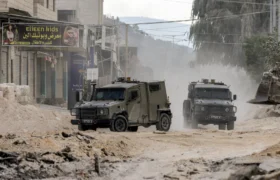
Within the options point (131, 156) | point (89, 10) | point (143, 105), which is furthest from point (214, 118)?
point (89, 10)

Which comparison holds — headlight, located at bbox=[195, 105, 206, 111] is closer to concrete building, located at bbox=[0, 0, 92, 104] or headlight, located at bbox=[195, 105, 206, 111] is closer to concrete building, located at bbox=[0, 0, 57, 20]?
concrete building, located at bbox=[0, 0, 92, 104]

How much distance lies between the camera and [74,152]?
1466cm

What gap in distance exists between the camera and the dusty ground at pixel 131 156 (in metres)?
12.6

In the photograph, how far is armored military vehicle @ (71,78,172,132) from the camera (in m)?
21.4

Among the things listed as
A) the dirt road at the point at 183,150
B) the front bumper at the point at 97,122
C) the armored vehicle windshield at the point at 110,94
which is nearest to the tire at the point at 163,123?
the armored vehicle windshield at the point at 110,94

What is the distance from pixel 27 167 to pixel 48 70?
3466 cm

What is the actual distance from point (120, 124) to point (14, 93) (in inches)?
326

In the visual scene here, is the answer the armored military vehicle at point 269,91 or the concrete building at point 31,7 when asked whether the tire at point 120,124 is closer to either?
the armored military vehicle at point 269,91

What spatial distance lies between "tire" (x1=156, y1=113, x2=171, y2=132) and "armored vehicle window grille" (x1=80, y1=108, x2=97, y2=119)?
348 centimetres

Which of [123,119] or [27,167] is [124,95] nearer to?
[123,119]

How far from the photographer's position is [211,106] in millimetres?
25375

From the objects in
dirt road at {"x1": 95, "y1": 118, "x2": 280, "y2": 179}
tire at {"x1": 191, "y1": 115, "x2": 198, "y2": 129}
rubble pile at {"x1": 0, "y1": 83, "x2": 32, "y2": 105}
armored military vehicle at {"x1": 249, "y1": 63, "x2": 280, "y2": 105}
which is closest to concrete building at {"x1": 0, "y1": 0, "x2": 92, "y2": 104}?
rubble pile at {"x1": 0, "y1": 83, "x2": 32, "y2": 105}

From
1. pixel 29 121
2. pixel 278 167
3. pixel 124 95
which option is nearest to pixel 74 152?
pixel 278 167

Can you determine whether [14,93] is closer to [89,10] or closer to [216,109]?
[216,109]
